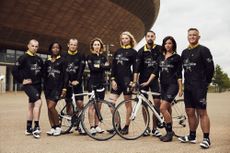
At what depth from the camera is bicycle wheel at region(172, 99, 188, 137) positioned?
710 cm

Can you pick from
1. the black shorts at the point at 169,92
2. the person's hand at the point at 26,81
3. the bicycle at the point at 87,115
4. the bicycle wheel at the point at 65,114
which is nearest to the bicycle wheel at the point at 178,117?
the black shorts at the point at 169,92

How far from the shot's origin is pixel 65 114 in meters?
7.32

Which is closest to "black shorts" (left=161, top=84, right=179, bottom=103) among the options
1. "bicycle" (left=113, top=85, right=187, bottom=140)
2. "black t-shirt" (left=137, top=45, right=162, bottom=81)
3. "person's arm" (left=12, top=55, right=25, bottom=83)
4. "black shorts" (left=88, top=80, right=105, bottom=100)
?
"bicycle" (left=113, top=85, right=187, bottom=140)

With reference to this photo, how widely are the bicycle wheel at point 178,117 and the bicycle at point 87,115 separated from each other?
1.42 meters

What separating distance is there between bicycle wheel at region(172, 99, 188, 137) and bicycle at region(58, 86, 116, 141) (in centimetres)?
142

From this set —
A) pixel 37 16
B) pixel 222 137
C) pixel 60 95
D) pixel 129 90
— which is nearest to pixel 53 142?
pixel 60 95

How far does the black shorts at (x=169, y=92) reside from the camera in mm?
6367

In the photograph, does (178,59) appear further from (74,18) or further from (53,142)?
(74,18)

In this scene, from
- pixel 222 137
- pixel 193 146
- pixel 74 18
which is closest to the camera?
pixel 193 146

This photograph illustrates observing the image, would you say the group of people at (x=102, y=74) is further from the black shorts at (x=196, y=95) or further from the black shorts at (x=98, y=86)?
the black shorts at (x=196, y=95)

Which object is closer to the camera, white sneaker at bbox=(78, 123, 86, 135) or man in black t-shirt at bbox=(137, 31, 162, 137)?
man in black t-shirt at bbox=(137, 31, 162, 137)

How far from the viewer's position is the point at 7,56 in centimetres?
4075

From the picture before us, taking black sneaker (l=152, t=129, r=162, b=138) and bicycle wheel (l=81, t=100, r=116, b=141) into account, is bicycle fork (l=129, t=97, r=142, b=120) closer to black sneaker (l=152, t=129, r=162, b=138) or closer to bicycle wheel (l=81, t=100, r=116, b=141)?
bicycle wheel (l=81, t=100, r=116, b=141)

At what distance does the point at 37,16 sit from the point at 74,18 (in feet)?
17.4
